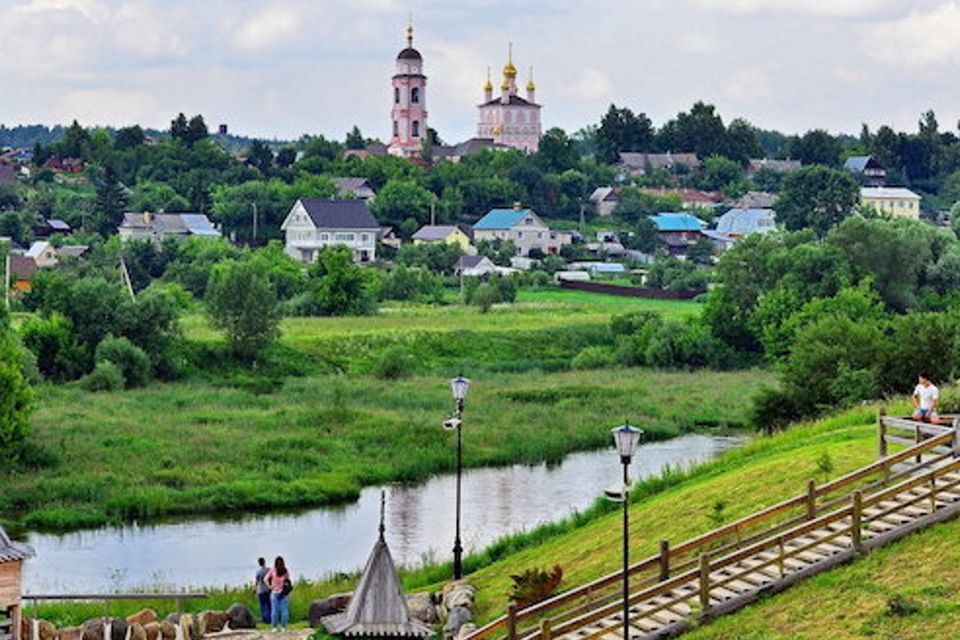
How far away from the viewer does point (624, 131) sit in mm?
181125

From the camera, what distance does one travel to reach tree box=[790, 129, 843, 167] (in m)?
183

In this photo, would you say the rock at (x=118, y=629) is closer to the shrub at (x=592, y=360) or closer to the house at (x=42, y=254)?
the shrub at (x=592, y=360)

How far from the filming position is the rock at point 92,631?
25.1 m

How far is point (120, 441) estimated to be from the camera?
50406 millimetres

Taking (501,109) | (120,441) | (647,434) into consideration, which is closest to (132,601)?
(120,441)

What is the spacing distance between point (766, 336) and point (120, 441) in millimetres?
29951

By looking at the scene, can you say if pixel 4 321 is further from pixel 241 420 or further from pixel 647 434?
pixel 647 434

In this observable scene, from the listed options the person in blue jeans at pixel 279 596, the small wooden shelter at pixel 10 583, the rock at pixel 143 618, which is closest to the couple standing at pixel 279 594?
the person in blue jeans at pixel 279 596

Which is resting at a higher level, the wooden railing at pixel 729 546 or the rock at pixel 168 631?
the wooden railing at pixel 729 546

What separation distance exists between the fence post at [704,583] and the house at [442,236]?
10206 centimetres

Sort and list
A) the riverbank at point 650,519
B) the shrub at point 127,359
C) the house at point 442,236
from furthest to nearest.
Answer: the house at point 442,236, the shrub at point 127,359, the riverbank at point 650,519

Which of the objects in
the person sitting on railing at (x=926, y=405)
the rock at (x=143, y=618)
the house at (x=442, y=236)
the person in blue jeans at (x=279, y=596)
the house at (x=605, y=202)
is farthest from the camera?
the house at (x=605, y=202)

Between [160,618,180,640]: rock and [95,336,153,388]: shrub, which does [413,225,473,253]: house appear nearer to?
[95,336,153,388]: shrub

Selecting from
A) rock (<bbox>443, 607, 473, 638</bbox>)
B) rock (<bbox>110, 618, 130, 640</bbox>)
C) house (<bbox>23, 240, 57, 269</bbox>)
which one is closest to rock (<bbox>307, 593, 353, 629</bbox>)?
rock (<bbox>443, 607, 473, 638</bbox>)
